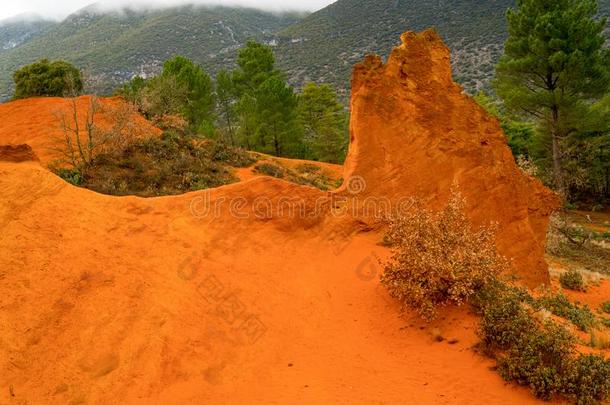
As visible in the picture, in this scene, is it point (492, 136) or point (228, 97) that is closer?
point (492, 136)

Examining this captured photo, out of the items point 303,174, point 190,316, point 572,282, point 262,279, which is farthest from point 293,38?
point 190,316

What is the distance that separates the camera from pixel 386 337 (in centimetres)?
722

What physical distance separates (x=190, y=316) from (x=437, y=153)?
7.13 m

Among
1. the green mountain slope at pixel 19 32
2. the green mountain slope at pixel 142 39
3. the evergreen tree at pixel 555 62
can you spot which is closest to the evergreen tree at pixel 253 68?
the evergreen tree at pixel 555 62

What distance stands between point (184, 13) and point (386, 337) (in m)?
140

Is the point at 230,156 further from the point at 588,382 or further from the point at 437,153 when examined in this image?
the point at 588,382

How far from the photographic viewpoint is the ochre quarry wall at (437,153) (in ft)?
35.4

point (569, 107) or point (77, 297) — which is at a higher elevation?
point (569, 107)

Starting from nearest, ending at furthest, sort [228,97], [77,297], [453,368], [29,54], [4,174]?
[453,368] < [77,297] < [4,174] < [228,97] < [29,54]

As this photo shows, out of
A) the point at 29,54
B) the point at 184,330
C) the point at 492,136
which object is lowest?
the point at 184,330

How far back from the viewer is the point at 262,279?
8.62m

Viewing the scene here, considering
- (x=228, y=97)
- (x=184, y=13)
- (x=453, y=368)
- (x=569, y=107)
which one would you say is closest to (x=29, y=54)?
(x=184, y=13)

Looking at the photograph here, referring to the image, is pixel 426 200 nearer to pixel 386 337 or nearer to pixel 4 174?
pixel 386 337

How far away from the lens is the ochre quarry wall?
10.8m
